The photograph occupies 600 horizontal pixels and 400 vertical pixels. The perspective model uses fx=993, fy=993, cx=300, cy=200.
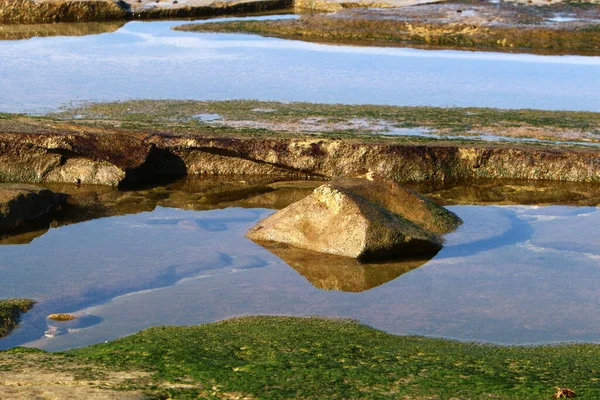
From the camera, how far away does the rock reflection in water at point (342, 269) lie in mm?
9539

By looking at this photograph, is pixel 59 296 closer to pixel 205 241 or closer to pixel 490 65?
pixel 205 241

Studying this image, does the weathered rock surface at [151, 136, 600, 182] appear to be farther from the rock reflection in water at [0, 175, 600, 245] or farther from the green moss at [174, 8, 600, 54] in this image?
the green moss at [174, 8, 600, 54]

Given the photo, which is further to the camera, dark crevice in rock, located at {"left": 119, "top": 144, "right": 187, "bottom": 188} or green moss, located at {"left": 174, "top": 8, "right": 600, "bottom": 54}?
green moss, located at {"left": 174, "top": 8, "right": 600, "bottom": 54}

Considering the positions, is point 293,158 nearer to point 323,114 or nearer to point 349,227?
point 323,114

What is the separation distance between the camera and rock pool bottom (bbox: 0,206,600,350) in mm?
8492

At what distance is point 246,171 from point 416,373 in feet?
24.4

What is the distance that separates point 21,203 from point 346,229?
3.83 meters

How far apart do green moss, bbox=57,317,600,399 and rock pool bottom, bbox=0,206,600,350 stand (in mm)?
595

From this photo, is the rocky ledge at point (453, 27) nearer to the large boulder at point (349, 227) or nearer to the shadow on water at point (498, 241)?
the shadow on water at point (498, 241)

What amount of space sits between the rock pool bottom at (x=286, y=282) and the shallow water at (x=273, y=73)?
6646mm

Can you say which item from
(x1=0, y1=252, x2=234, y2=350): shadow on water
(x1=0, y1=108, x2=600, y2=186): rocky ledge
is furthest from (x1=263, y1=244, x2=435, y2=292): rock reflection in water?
(x1=0, y1=108, x2=600, y2=186): rocky ledge

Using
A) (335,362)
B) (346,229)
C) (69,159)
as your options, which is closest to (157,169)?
(69,159)

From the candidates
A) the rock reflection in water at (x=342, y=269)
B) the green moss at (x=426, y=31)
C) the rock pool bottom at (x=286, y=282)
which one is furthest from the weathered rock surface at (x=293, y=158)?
the green moss at (x=426, y=31)

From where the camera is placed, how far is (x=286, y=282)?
9531 millimetres
